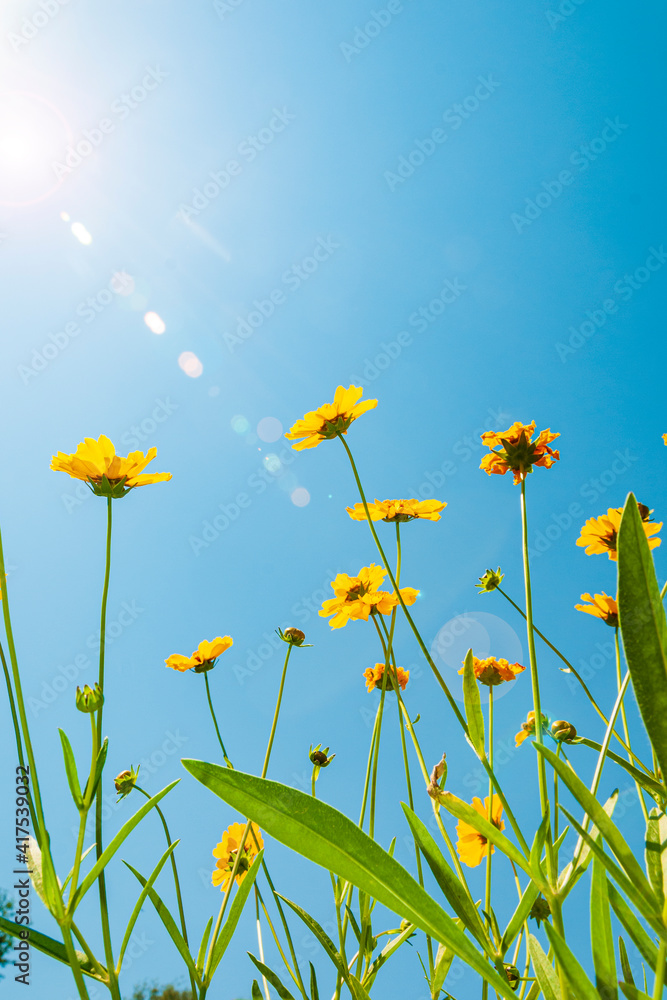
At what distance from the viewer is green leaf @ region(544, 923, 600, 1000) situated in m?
0.45

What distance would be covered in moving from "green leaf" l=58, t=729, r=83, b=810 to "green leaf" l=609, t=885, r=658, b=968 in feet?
1.88

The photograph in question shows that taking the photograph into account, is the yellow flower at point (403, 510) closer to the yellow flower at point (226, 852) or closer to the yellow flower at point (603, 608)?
the yellow flower at point (603, 608)

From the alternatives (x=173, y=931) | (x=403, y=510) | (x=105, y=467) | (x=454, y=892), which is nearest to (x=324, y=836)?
(x=454, y=892)

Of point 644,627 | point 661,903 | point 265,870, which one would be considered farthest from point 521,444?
point 265,870

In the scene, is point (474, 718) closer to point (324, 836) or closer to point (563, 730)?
point (324, 836)

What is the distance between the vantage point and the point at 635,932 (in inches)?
21.3

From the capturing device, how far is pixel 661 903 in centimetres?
48

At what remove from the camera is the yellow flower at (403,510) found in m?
1.28

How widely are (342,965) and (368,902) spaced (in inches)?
4.4

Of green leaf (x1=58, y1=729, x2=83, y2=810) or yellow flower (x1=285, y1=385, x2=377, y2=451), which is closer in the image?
green leaf (x1=58, y1=729, x2=83, y2=810)

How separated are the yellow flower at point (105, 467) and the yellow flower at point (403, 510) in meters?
0.46

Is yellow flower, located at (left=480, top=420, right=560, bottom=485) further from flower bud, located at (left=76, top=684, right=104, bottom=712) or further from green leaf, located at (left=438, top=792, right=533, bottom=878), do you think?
flower bud, located at (left=76, top=684, right=104, bottom=712)

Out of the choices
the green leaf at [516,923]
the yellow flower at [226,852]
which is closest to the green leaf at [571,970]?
the green leaf at [516,923]

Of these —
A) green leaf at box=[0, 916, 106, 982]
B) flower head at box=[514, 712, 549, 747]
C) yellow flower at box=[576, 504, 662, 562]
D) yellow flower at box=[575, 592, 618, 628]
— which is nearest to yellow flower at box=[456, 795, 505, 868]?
flower head at box=[514, 712, 549, 747]
